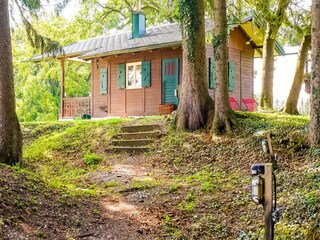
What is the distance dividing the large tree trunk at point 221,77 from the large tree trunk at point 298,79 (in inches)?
266

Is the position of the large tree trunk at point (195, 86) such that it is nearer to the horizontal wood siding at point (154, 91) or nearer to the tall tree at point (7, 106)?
the tall tree at point (7, 106)

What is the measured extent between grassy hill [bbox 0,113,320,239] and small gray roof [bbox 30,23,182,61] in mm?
5748

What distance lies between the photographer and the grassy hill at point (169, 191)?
16.0 feet

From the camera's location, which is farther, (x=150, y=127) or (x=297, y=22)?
(x=297, y=22)

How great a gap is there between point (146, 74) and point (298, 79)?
647cm

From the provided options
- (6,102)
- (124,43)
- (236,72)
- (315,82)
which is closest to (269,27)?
(236,72)

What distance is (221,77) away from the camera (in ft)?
30.8

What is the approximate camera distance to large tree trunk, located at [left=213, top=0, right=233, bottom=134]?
9344mm

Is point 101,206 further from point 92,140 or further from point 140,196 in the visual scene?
point 92,140

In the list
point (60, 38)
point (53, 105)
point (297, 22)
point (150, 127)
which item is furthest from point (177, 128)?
point (60, 38)

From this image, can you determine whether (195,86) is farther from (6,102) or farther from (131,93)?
(131,93)

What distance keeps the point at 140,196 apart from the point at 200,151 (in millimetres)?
2670

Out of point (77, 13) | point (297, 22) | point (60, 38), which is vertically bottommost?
point (297, 22)

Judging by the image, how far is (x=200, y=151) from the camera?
9.10 m
